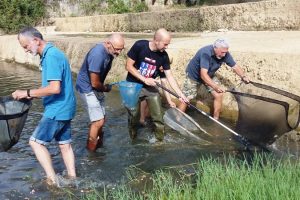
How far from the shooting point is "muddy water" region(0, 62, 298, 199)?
19.4 ft

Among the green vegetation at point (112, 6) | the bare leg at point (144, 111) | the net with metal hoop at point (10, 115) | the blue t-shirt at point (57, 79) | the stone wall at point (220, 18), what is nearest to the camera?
the blue t-shirt at point (57, 79)

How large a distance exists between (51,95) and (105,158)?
6.42 ft

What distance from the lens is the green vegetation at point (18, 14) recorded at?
26938 mm

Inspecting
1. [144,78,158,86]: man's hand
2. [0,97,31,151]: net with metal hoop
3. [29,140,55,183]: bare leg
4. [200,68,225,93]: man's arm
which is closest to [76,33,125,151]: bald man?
[144,78,158,86]: man's hand

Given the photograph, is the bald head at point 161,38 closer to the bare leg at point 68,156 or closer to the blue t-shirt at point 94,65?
Answer: the blue t-shirt at point 94,65

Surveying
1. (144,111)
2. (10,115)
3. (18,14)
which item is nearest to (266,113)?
(144,111)

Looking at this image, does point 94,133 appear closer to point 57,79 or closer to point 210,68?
point 57,79

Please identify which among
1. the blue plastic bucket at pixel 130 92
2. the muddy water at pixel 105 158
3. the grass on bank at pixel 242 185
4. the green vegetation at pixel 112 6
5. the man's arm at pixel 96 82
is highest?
the green vegetation at pixel 112 6

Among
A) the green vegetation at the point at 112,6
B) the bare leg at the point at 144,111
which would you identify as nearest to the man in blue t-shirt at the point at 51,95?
the bare leg at the point at 144,111

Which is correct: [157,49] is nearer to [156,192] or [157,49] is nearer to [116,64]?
[156,192]

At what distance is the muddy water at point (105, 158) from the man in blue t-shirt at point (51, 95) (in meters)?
0.42

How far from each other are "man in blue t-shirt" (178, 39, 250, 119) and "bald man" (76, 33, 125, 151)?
2.02 m

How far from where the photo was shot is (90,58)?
627cm

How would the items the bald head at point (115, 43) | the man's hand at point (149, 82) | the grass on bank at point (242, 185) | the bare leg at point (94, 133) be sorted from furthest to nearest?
1. the man's hand at point (149, 82)
2. the bare leg at point (94, 133)
3. the bald head at point (115, 43)
4. the grass on bank at point (242, 185)
